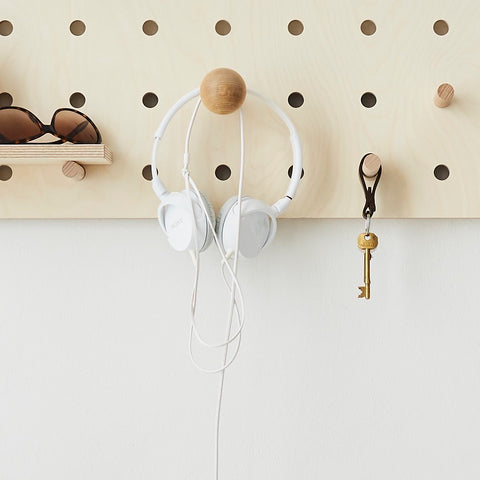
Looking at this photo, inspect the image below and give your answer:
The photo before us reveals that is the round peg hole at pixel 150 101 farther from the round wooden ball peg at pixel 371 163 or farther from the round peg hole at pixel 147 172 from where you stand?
the round wooden ball peg at pixel 371 163

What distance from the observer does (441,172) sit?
0.75 meters

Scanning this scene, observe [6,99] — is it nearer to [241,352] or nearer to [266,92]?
[266,92]

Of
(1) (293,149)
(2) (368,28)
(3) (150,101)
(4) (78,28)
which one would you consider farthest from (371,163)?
(4) (78,28)

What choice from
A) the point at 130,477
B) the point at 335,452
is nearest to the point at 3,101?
the point at 130,477

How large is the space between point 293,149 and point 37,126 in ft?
1.00

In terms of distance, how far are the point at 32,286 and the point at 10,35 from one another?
332 mm

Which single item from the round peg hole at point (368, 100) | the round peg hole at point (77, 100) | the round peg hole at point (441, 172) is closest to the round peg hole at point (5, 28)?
the round peg hole at point (77, 100)

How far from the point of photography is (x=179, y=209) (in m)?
0.67

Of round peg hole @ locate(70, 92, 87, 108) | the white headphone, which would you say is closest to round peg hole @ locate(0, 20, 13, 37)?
round peg hole @ locate(70, 92, 87, 108)

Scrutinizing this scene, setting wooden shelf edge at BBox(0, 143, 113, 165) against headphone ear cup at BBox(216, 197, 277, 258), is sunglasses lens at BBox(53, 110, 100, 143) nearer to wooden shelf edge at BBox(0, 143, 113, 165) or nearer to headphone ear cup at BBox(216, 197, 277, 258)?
wooden shelf edge at BBox(0, 143, 113, 165)

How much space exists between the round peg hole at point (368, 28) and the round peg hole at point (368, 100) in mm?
80

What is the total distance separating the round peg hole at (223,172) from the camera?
0.75 meters

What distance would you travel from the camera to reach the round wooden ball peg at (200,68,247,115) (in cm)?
62

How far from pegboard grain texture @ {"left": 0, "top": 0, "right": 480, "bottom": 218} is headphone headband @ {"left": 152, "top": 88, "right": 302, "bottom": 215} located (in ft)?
0.14
